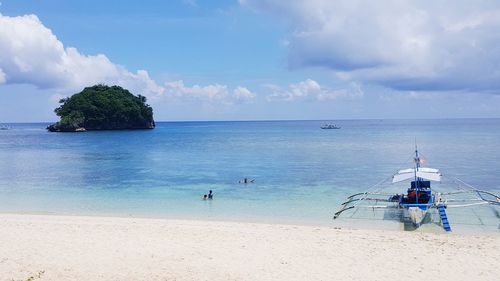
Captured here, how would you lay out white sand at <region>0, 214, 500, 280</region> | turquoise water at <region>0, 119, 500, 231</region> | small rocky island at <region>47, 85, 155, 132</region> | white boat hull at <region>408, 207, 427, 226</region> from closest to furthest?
1. white sand at <region>0, 214, 500, 280</region>
2. white boat hull at <region>408, 207, 427, 226</region>
3. turquoise water at <region>0, 119, 500, 231</region>
4. small rocky island at <region>47, 85, 155, 132</region>

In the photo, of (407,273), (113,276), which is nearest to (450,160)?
(407,273)

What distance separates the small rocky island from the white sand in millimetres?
113239

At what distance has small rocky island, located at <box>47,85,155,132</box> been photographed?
123938mm

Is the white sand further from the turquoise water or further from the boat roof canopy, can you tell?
the boat roof canopy

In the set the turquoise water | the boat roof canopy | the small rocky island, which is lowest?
the turquoise water

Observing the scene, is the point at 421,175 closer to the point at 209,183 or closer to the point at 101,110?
the point at 209,183

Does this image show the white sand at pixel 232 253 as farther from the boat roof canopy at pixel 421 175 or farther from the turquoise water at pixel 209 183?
the boat roof canopy at pixel 421 175

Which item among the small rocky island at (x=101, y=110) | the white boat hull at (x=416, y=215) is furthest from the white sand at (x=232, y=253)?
the small rocky island at (x=101, y=110)

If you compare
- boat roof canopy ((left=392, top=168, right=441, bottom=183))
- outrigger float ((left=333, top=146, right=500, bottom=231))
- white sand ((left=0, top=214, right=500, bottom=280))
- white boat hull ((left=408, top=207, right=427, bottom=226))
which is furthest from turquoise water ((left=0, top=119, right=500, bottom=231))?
white sand ((left=0, top=214, right=500, bottom=280))

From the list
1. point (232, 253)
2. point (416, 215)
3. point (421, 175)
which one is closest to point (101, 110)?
point (421, 175)

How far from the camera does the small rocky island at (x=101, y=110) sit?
124 meters

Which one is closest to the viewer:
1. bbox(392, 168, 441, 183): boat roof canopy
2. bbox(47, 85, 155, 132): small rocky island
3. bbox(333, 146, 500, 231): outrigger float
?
bbox(333, 146, 500, 231): outrigger float

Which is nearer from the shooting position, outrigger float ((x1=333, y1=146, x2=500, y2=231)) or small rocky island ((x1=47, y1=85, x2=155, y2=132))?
outrigger float ((x1=333, y1=146, x2=500, y2=231))

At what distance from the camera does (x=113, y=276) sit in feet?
37.5
